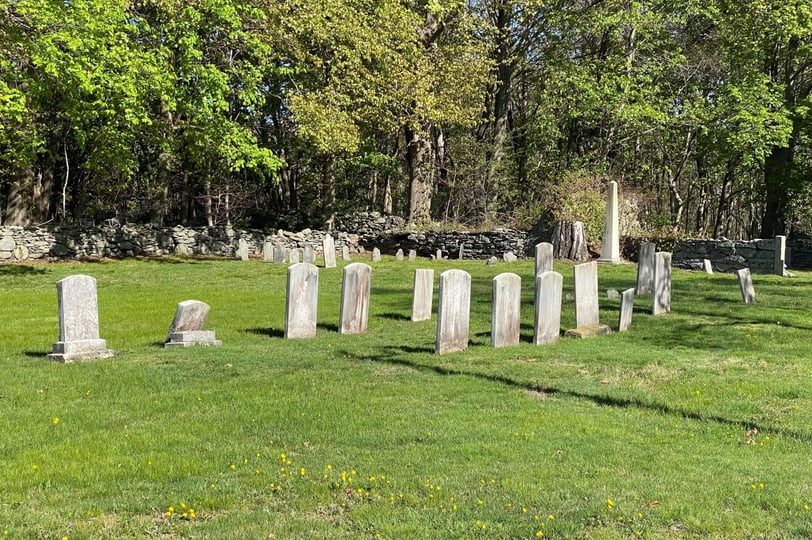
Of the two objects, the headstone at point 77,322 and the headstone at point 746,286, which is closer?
the headstone at point 77,322

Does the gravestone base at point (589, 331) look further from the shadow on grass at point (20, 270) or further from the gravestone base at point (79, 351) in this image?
the shadow on grass at point (20, 270)

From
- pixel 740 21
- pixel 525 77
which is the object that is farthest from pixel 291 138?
pixel 740 21

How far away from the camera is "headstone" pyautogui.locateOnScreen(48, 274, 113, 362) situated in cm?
886

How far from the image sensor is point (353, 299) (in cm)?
1159

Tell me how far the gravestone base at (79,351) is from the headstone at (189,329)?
1083 millimetres

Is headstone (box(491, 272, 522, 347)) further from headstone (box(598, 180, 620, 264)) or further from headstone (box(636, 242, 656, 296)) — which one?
headstone (box(598, 180, 620, 264))

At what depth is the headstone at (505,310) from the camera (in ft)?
32.6

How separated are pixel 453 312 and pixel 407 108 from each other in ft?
72.2

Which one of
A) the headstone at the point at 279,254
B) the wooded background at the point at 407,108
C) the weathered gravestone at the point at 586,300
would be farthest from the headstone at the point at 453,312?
the headstone at the point at 279,254

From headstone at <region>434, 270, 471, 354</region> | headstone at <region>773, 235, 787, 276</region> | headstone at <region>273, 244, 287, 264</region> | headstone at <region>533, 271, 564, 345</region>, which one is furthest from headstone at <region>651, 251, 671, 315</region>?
headstone at <region>273, 244, 287, 264</region>

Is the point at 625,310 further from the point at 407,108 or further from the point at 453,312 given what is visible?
the point at 407,108

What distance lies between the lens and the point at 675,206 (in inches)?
A: 1649

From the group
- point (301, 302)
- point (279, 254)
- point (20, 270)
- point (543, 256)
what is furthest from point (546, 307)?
point (20, 270)

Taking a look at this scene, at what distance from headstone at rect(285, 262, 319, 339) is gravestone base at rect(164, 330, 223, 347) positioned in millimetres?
1218
